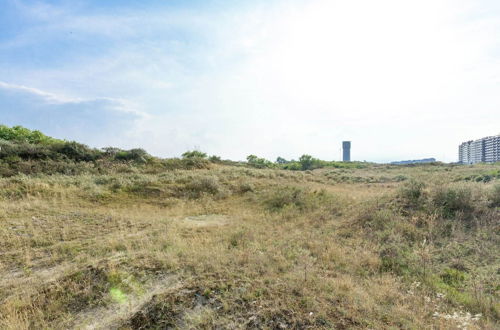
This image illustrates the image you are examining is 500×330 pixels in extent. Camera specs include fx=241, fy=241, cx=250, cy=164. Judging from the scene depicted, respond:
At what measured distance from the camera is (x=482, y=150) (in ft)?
198

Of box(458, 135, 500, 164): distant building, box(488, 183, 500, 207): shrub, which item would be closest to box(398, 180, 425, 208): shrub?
box(488, 183, 500, 207): shrub

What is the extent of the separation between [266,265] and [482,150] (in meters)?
80.3

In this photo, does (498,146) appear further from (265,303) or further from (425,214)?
(265,303)

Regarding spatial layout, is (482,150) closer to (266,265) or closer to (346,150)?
(346,150)

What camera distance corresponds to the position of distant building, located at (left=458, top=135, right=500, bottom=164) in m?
55.0

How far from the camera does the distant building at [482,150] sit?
5497 cm

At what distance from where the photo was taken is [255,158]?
54562 mm

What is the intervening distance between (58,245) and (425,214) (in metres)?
10.5

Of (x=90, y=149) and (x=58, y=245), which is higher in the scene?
(x=90, y=149)

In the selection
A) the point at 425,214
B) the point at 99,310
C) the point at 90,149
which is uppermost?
the point at 90,149

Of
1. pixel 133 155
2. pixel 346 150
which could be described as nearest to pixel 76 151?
pixel 133 155

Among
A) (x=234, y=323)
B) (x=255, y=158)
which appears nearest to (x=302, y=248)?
(x=234, y=323)

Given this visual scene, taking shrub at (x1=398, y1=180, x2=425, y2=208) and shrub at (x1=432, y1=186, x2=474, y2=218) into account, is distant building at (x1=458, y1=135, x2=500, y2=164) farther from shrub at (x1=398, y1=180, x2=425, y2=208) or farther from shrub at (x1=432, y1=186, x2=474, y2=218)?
shrub at (x1=432, y1=186, x2=474, y2=218)

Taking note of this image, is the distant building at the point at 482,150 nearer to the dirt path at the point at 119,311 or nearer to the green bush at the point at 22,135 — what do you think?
the dirt path at the point at 119,311
